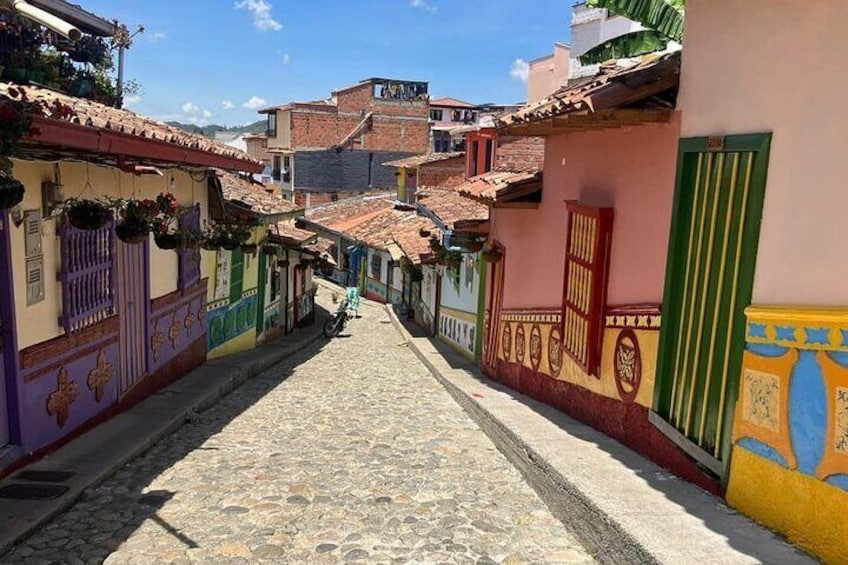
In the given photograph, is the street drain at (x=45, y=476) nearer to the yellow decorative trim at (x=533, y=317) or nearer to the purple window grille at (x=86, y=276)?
the purple window grille at (x=86, y=276)

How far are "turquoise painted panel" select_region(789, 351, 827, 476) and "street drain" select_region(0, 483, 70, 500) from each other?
5258 mm

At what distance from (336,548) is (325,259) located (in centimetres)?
1723

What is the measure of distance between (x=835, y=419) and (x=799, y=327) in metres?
0.55

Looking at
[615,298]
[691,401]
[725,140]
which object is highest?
[725,140]

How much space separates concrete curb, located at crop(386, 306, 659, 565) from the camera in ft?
13.6

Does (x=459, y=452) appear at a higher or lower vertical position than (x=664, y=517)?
lower

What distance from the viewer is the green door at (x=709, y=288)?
4477 millimetres

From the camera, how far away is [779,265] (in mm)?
4141

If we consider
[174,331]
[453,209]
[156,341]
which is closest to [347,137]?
[453,209]

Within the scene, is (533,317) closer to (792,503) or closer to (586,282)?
(586,282)

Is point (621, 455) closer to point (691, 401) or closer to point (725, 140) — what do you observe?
point (691, 401)

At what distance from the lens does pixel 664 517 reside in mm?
4305

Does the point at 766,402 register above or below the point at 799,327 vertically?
below

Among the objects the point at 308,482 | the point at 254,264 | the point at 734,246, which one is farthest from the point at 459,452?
the point at 254,264
